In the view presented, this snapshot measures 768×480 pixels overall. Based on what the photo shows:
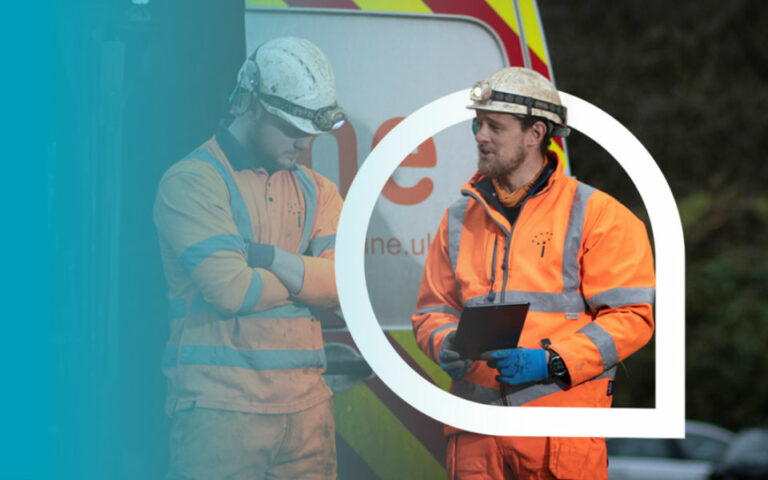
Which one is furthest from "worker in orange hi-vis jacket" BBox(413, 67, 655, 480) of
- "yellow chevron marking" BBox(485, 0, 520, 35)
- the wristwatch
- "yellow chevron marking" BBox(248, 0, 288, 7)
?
"yellow chevron marking" BBox(248, 0, 288, 7)

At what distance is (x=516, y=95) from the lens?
5.84 ft

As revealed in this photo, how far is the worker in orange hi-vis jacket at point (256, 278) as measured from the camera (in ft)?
5.38

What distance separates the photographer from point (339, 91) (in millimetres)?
1733

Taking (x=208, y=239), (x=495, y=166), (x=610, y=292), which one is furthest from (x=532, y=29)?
(x=208, y=239)

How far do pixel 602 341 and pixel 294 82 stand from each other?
736 mm

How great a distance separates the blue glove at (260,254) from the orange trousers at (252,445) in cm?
26

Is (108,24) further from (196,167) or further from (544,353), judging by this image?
(544,353)

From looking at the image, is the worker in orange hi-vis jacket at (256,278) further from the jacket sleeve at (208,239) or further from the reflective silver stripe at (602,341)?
the reflective silver stripe at (602,341)

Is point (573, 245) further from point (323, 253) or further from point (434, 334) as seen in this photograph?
point (323, 253)

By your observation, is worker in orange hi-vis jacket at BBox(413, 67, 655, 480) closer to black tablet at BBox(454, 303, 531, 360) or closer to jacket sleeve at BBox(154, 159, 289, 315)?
black tablet at BBox(454, 303, 531, 360)

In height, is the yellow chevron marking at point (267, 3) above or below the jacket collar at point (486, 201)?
above

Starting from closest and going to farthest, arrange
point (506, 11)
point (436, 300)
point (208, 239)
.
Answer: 1. point (208, 239)
2. point (436, 300)
3. point (506, 11)

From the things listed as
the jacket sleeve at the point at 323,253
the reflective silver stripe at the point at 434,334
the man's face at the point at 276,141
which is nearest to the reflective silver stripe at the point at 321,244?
the jacket sleeve at the point at 323,253

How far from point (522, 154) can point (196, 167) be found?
2.00 ft
